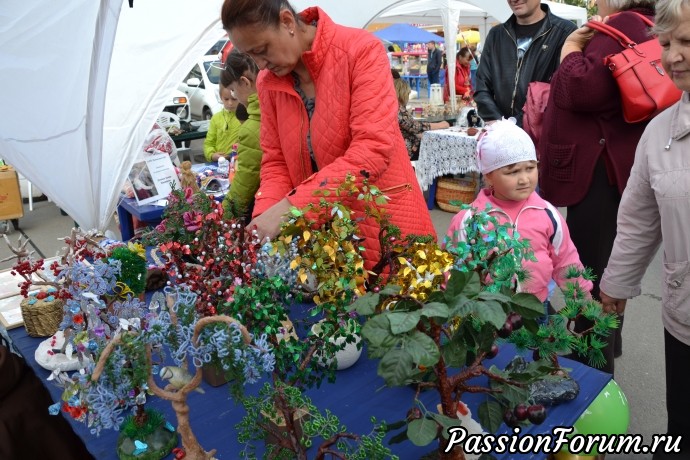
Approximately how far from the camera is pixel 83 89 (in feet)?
7.63

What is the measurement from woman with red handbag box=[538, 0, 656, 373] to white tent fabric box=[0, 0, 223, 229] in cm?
183

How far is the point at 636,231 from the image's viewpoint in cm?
156

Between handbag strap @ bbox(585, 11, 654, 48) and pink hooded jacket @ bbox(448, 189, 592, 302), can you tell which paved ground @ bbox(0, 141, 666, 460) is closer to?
pink hooded jacket @ bbox(448, 189, 592, 302)

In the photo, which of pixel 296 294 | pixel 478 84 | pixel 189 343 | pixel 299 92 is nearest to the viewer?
pixel 189 343

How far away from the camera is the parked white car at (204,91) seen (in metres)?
10.1

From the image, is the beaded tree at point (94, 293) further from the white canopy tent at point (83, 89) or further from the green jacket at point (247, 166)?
the white canopy tent at point (83, 89)

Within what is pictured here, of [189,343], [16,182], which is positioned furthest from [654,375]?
[16,182]

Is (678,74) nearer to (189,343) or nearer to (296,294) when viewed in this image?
(296,294)

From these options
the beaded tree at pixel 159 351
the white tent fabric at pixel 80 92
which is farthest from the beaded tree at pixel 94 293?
the white tent fabric at pixel 80 92

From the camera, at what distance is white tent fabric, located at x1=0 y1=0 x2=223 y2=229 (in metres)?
2.12

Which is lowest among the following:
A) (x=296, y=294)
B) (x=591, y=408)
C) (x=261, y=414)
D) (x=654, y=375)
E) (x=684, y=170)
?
(x=654, y=375)

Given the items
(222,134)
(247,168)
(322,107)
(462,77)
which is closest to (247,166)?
(247,168)

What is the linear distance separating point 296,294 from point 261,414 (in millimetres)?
254

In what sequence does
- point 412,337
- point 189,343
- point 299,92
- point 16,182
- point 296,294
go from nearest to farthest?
1. point 412,337
2. point 189,343
3. point 296,294
4. point 299,92
5. point 16,182
